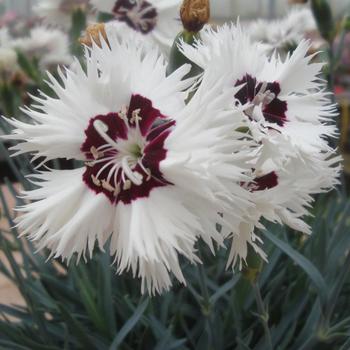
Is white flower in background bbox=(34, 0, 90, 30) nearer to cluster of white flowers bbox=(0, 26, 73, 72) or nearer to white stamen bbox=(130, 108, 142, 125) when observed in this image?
cluster of white flowers bbox=(0, 26, 73, 72)

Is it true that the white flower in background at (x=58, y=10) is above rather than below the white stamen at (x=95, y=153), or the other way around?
above

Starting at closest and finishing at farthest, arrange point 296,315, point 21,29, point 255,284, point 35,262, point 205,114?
point 205,114
point 255,284
point 296,315
point 35,262
point 21,29

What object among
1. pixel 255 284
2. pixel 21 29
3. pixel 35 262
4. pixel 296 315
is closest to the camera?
pixel 255 284

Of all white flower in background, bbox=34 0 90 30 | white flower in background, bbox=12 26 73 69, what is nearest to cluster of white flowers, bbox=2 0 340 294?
white flower in background, bbox=34 0 90 30

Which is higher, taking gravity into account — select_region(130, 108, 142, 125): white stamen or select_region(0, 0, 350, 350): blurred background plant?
select_region(130, 108, 142, 125): white stamen

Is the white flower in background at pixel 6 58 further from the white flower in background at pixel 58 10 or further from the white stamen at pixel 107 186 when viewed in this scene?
the white stamen at pixel 107 186

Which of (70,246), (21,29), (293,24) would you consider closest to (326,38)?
(293,24)

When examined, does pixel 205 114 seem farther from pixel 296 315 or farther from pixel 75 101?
pixel 296 315

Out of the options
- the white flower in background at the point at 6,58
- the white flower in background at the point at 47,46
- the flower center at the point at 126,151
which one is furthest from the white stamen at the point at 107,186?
the white flower in background at the point at 47,46
